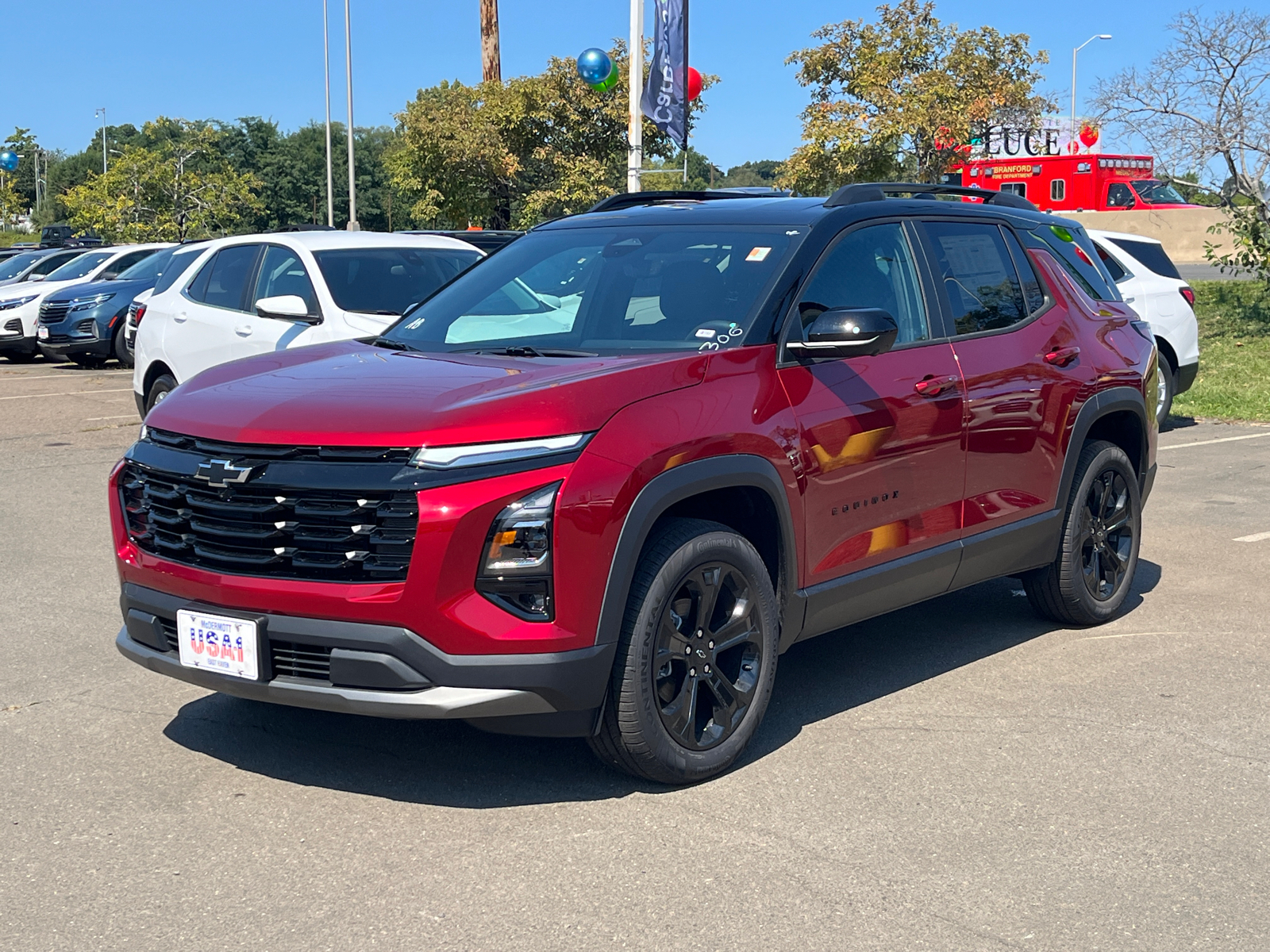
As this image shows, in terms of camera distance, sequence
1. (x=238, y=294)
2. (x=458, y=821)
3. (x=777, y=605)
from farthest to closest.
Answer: (x=238, y=294), (x=777, y=605), (x=458, y=821)

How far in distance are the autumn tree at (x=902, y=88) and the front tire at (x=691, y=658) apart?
25891mm

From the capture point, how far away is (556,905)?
11.8 ft

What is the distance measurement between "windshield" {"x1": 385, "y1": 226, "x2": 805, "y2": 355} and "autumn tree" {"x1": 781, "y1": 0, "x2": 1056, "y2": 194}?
24.7 meters

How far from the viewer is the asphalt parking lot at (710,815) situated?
3.53 m

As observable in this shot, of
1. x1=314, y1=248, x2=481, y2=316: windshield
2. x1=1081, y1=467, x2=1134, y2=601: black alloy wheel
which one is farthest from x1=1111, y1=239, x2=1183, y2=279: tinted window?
x1=1081, y1=467, x2=1134, y2=601: black alloy wheel

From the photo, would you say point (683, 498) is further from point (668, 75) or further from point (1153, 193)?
point (1153, 193)

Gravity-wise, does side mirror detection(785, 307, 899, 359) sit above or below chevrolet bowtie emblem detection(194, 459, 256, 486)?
above

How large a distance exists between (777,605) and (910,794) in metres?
0.74

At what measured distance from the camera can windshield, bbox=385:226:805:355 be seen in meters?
4.93

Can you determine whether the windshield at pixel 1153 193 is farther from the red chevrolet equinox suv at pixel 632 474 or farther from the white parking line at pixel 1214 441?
the red chevrolet equinox suv at pixel 632 474

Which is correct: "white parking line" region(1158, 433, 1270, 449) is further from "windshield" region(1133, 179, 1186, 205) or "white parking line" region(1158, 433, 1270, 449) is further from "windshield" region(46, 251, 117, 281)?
"windshield" region(1133, 179, 1186, 205)

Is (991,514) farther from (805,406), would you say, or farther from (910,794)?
(910,794)

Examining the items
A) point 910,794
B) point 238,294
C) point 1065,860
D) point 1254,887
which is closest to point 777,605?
point 910,794

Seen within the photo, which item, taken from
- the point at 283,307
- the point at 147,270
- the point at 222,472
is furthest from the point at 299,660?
the point at 147,270
